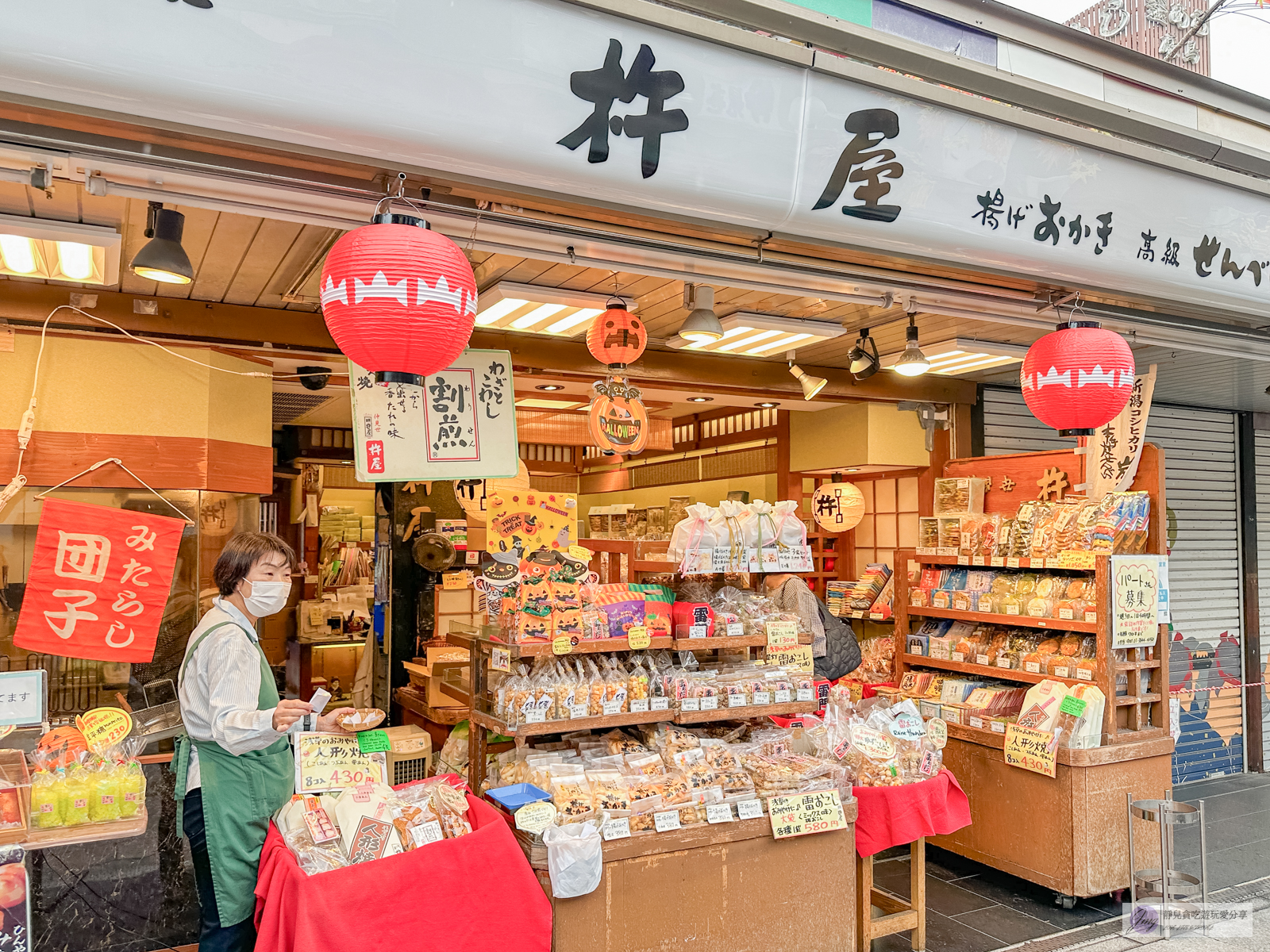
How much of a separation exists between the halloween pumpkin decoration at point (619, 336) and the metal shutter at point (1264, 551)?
8945mm

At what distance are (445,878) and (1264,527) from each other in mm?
10701

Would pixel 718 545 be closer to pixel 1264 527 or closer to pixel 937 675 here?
pixel 937 675

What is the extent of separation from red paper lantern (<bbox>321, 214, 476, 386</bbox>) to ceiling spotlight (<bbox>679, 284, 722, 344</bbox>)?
243cm

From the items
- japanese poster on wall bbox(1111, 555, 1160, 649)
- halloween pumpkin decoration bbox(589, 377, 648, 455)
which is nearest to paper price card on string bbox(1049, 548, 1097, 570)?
japanese poster on wall bbox(1111, 555, 1160, 649)

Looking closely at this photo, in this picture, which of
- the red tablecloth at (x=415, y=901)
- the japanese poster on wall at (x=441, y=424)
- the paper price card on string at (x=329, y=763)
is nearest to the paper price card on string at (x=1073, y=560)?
the japanese poster on wall at (x=441, y=424)

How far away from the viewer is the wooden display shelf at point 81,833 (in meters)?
3.26

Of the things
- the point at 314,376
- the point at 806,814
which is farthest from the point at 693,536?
the point at 314,376

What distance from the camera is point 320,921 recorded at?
327cm

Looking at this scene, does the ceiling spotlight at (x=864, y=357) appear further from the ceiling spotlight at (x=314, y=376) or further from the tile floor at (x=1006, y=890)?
the ceiling spotlight at (x=314, y=376)

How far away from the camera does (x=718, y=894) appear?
420 centimetres

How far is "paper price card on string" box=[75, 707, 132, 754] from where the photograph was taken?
3779 mm

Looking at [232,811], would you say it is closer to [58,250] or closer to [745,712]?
[745,712]

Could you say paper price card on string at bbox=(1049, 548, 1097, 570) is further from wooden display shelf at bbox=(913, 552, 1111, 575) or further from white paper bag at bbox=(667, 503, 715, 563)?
white paper bag at bbox=(667, 503, 715, 563)

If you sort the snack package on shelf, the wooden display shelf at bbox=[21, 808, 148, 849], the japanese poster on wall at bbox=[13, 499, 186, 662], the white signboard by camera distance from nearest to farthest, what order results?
the white signboard
the wooden display shelf at bbox=[21, 808, 148, 849]
the japanese poster on wall at bbox=[13, 499, 186, 662]
the snack package on shelf
